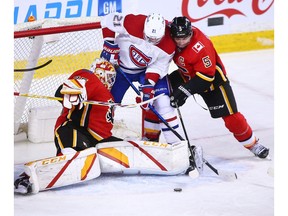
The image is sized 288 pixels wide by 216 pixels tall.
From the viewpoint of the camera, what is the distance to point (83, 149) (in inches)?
125

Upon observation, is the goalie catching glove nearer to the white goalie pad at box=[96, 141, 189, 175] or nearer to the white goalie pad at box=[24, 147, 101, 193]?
the white goalie pad at box=[96, 141, 189, 175]

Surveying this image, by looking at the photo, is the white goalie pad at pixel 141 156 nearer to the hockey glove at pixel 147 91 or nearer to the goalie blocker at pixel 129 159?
the goalie blocker at pixel 129 159

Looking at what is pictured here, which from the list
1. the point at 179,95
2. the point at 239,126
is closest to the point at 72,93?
the point at 179,95

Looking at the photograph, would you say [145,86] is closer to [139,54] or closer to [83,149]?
[139,54]

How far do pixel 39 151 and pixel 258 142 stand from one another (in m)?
1.00

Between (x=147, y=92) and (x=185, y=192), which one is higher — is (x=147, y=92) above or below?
above

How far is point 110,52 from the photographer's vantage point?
11.0ft

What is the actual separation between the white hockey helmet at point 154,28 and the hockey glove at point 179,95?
0.73 ft

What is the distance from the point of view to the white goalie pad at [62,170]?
303 centimetres

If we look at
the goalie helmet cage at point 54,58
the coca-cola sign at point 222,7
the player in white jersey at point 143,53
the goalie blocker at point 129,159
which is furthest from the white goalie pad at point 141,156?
the coca-cola sign at point 222,7

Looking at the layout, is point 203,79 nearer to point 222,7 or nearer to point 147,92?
point 147,92

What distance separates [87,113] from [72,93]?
0.20 m

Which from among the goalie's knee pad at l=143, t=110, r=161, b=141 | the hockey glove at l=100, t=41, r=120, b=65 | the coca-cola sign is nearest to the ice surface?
the goalie's knee pad at l=143, t=110, r=161, b=141
